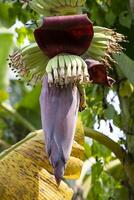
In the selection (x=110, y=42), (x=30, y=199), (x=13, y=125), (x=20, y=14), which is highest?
(x=110, y=42)

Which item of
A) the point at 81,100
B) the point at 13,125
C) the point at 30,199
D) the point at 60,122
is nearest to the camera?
the point at 60,122

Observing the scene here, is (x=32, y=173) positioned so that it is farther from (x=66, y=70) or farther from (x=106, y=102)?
(x=106, y=102)

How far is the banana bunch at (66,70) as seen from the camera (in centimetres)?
93

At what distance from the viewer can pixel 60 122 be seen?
909 mm

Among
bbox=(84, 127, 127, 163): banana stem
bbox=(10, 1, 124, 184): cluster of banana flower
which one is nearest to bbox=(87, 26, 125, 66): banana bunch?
bbox=(10, 1, 124, 184): cluster of banana flower

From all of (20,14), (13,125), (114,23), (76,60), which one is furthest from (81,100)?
(13,125)

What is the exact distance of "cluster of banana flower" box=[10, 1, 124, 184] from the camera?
2.97 feet

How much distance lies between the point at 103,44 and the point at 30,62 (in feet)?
0.43

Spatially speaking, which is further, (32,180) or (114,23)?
(114,23)

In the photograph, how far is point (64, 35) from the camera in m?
0.97

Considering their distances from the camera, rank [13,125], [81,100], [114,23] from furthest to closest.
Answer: [13,125] < [114,23] < [81,100]

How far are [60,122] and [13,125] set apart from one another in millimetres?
3133

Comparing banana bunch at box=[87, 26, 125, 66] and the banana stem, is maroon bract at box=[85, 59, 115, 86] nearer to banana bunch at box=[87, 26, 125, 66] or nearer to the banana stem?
banana bunch at box=[87, 26, 125, 66]

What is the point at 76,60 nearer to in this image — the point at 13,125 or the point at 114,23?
the point at 114,23
